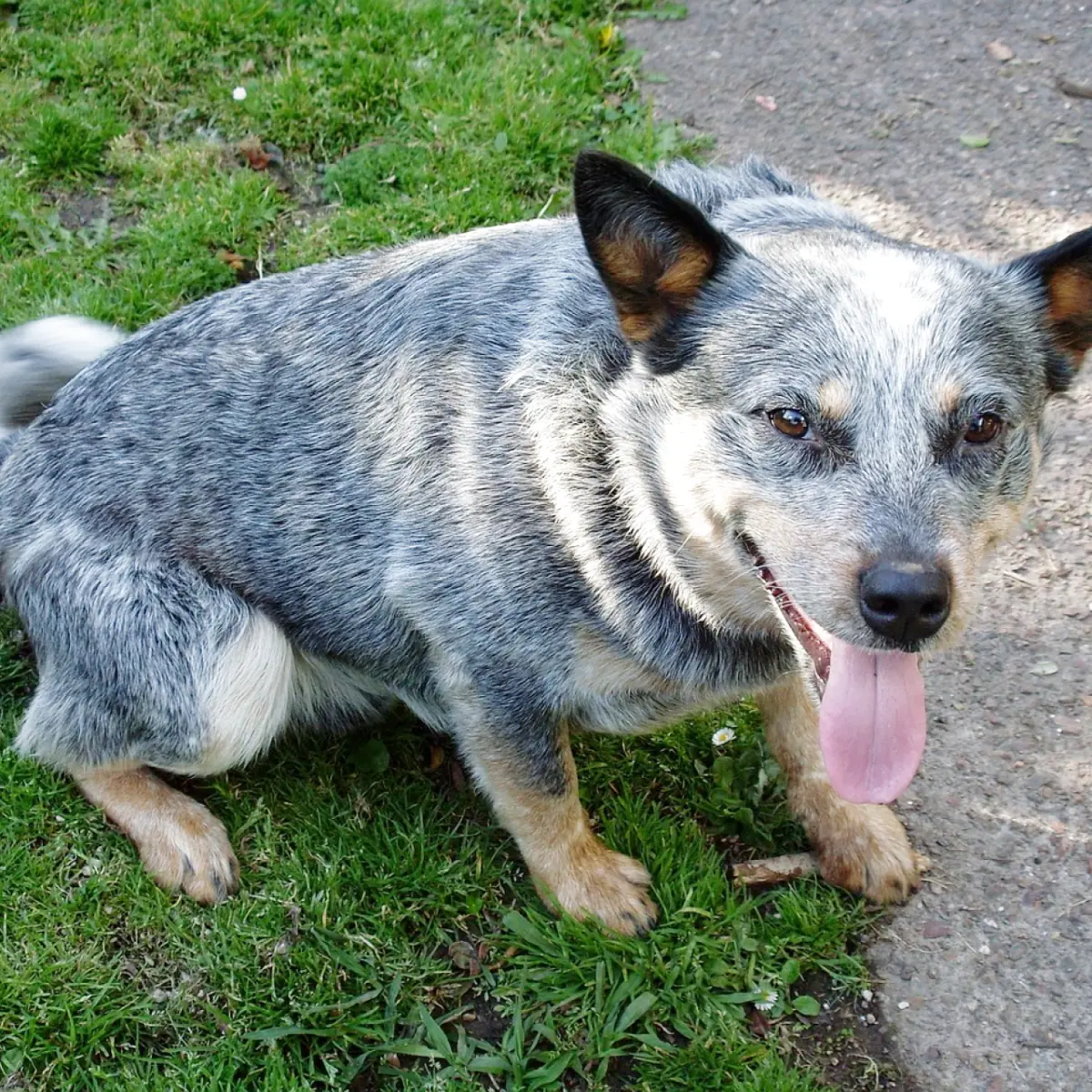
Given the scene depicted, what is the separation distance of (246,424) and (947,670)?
7.65 ft

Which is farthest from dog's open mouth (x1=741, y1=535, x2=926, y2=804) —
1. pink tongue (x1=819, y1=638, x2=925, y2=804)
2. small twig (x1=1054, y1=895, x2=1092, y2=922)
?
small twig (x1=1054, y1=895, x2=1092, y2=922)

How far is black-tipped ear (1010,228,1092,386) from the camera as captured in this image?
2771 mm

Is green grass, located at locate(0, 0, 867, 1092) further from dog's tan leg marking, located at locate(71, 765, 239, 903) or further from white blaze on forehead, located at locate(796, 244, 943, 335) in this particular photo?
white blaze on forehead, located at locate(796, 244, 943, 335)

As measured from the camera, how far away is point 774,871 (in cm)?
362

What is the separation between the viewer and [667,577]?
3061 mm

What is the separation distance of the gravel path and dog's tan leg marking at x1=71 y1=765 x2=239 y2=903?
75.8 inches

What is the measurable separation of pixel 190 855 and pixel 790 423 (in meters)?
2.15

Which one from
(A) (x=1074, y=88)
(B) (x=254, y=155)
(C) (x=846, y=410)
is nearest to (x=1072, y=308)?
(C) (x=846, y=410)

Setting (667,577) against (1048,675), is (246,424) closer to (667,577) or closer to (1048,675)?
(667,577)

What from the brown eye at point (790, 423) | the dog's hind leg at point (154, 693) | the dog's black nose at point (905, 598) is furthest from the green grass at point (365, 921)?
the brown eye at point (790, 423)

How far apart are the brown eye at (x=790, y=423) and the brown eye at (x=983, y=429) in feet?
1.12

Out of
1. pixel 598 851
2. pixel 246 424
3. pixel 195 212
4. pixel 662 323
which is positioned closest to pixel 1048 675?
pixel 598 851

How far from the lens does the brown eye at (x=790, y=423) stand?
2654 mm

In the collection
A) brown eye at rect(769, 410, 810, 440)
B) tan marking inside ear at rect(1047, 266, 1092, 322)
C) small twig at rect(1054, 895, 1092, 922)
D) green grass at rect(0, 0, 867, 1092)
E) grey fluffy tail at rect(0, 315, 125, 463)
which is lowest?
green grass at rect(0, 0, 867, 1092)
